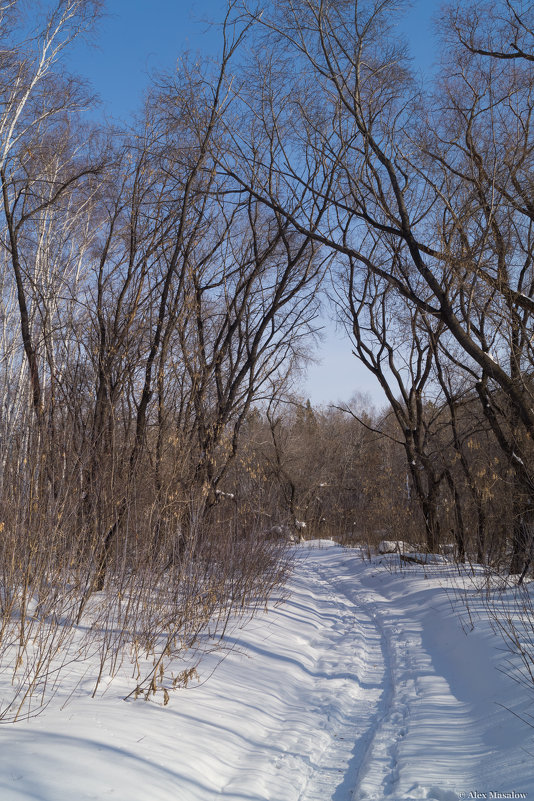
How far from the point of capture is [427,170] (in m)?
9.55

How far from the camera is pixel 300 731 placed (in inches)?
144

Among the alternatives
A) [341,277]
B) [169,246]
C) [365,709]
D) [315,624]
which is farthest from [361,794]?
[341,277]

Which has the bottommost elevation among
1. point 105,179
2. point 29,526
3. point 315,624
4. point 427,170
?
point 315,624

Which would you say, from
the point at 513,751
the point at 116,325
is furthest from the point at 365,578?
the point at 513,751

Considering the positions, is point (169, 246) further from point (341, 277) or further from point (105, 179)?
point (341, 277)

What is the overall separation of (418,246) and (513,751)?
233 inches

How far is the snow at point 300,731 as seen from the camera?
8.61 feet

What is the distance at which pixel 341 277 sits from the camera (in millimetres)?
14766

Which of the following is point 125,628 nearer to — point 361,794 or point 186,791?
point 186,791

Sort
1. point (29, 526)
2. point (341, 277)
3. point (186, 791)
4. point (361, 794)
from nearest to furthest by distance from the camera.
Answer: point (186, 791), point (361, 794), point (29, 526), point (341, 277)

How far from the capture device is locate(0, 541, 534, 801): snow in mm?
2625

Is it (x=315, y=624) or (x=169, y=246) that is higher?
(x=169, y=246)

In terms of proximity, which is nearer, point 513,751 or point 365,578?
point 513,751

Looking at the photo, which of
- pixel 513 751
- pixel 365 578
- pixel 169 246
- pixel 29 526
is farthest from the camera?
pixel 365 578
